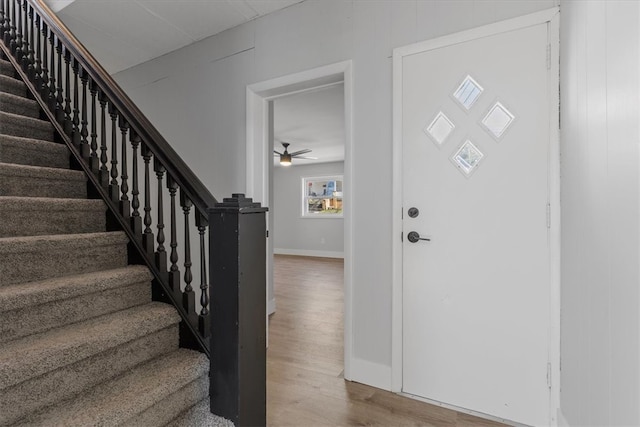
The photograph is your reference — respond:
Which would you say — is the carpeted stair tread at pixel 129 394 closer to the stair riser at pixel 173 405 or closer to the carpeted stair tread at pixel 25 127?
the stair riser at pixel 173 405

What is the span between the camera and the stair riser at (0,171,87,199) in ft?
5.60

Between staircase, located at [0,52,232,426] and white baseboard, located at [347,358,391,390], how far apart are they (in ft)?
3.22

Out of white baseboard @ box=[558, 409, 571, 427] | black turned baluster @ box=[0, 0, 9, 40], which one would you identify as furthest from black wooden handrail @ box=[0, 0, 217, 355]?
white baseboard @ box=[558, 409, 571, 427]

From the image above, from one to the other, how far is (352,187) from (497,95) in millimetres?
944

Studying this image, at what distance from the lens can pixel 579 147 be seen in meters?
1.35

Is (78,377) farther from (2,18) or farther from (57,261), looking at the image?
(2,18)

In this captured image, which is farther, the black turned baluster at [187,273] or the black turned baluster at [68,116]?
the black turned baluster at [68,116]

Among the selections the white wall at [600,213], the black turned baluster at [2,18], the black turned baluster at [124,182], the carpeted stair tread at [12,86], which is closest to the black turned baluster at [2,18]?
the black turned baluster at [2,18]

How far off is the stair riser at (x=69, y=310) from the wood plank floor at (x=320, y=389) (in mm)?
944

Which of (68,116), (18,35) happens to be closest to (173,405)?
(68,116)

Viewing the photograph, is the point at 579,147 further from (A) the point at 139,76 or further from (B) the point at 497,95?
(A) the point at 139,76

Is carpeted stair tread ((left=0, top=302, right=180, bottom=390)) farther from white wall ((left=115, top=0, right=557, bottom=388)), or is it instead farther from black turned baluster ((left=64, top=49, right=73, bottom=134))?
black turned baluster ((left=64, top=49, right=73, bottom=134))

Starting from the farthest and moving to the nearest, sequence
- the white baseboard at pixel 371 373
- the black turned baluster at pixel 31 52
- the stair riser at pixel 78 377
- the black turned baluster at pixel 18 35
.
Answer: the black turned baluster at pixel 18 35
the black turned baluster at pixel 31 52
the white baseboard at pixel 371 373
the stair riser at pixel 78 377

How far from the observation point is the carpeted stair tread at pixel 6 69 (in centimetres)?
246
